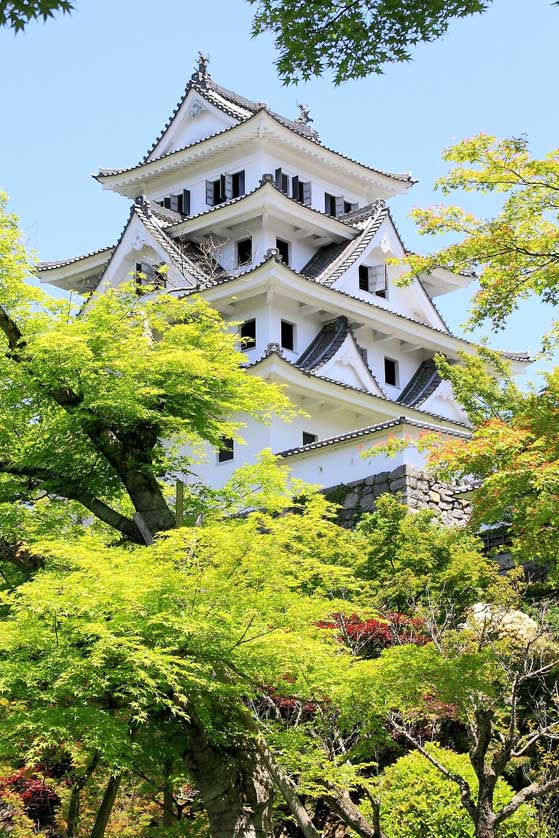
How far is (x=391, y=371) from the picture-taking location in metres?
31.6

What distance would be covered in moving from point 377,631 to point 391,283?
18937 mm

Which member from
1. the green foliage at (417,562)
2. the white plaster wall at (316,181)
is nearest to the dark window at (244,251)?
the white plaster wall at (316,181)

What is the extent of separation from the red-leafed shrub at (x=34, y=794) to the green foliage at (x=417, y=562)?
15.8 feet

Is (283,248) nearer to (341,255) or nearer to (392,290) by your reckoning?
(341,255)

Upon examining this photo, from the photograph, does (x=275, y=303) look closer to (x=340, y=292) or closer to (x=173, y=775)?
(x=340, y=292)

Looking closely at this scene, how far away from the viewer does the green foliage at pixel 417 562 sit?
578 inches

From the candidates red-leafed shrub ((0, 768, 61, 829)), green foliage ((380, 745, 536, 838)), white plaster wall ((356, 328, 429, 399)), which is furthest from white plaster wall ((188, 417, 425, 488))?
green foliage ((380, 745, 536, 838))

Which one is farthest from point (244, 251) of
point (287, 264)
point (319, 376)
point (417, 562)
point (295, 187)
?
point (417, 562)

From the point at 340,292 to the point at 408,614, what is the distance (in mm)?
15542

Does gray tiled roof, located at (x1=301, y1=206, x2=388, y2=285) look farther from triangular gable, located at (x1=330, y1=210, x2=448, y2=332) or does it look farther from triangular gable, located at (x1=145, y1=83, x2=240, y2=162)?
triangular gable, located at (x1=145, y1=83, x2=240, y2=162)

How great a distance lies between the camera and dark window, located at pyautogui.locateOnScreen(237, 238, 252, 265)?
30.8 m

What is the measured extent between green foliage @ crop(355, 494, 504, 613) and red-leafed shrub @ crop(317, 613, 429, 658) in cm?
45

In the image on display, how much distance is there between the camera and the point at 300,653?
10.2 metres

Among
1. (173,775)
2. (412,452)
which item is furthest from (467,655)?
(412,452)
